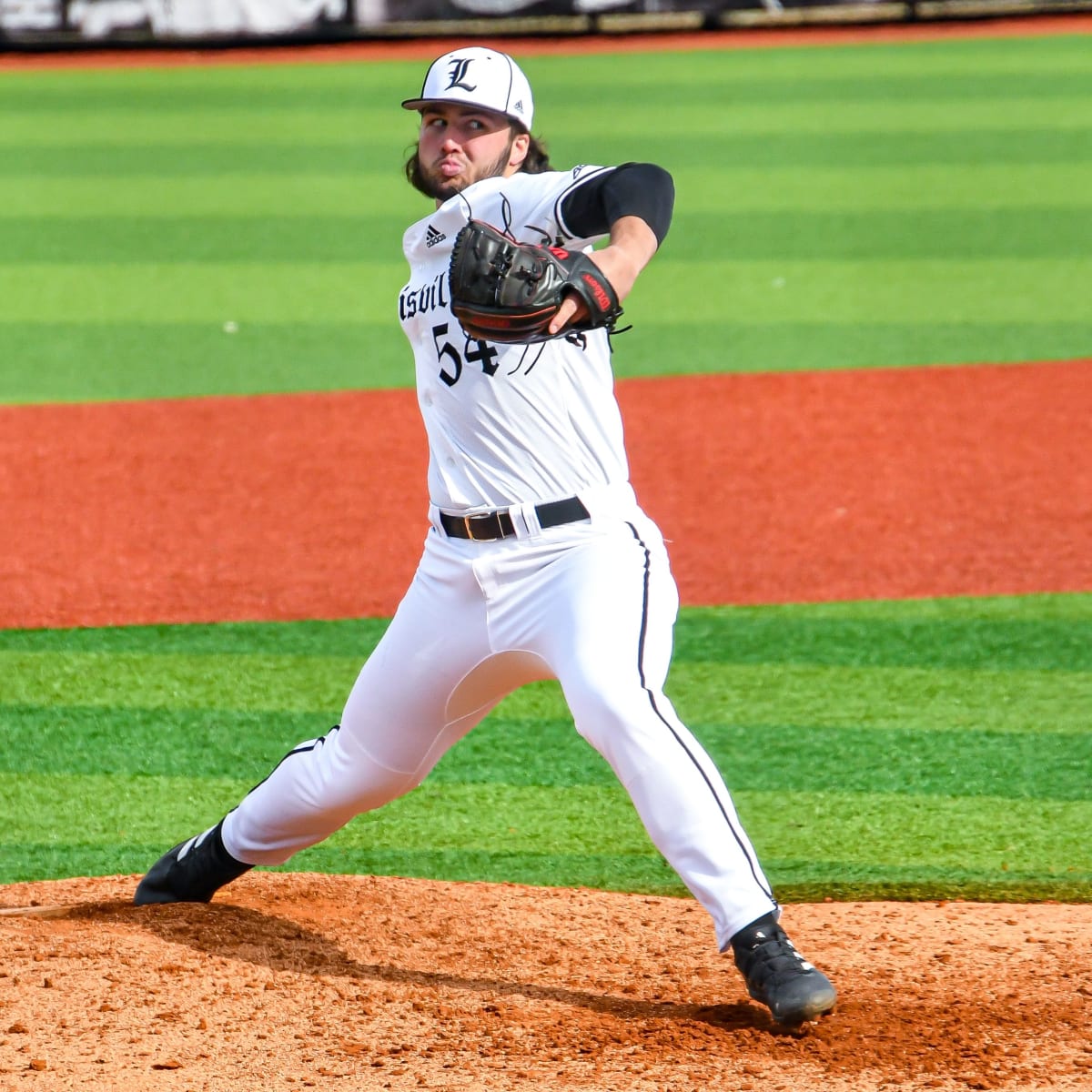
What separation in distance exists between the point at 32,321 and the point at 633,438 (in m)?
4.38

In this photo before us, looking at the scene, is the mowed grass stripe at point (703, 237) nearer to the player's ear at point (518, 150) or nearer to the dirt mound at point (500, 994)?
the player's ear at point (518, 150)

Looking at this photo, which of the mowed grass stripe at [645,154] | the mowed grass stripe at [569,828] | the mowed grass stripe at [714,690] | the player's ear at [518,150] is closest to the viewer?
the player's ear at [518,150]

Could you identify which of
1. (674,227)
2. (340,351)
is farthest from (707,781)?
(674,227)

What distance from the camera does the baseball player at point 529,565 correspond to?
3.09m

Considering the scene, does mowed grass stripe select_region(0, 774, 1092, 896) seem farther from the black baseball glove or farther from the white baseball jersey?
the black baseball glove

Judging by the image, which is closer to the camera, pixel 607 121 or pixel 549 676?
pixel 549 676

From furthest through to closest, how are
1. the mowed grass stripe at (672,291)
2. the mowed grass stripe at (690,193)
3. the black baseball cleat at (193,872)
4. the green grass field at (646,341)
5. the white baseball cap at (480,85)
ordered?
the mowed grass stripe at (690,193) < the mowed grass stripe at (672,291) < the green grass field at (646,341) < the black baseball cleat at (193,872) < the white baseball cap at (480,85)

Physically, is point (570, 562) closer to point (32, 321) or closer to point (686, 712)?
point (686, 712)

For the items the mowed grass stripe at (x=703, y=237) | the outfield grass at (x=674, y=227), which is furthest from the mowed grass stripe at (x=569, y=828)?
the mowed grass stripe at (x=703, y=237)

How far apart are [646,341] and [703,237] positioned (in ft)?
7.43

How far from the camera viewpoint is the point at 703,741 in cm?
508

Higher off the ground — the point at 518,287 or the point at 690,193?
the point at 690,193

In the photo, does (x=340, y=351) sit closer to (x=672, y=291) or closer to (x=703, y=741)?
(x=672, y=291)

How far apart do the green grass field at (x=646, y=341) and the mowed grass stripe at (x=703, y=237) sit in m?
0.04
